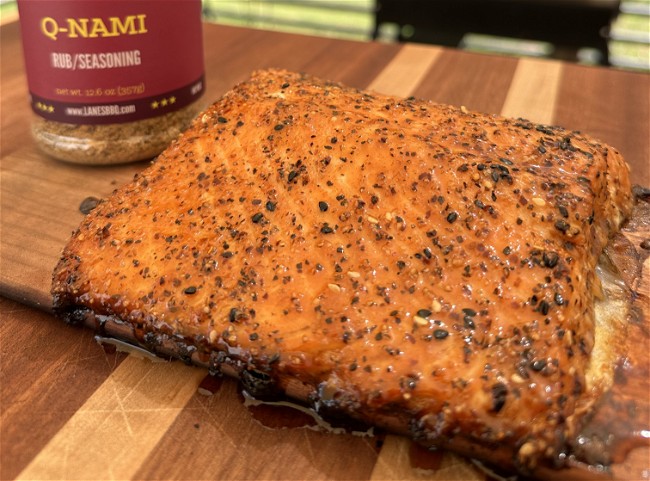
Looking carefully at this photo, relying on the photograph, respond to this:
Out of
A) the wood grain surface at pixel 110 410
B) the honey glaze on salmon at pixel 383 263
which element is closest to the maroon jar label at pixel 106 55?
the wood grain surface at pixel 110 410

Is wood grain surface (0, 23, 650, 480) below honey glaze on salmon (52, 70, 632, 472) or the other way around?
below

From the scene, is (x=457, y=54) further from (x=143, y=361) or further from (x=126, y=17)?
(x=143, y=361)

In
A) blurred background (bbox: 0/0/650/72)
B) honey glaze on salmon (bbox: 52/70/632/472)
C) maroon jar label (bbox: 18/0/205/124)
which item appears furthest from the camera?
blurred background (bbox: 0/0/650/72)

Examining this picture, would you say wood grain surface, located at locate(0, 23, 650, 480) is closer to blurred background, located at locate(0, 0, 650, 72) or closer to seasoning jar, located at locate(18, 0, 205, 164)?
seasoning jar, located at locate(18, 0, 205, 164)

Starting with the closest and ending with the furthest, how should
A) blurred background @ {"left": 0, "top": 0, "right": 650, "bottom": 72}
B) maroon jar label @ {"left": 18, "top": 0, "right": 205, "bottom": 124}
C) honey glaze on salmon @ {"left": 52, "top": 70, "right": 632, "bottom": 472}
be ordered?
honey glaze on salmon @ {"left": 52, "top": 70, "right": 632, "bottom": 472}
maroon jar label @ {"left": 18, "top": 0, "right": 205, "bottom": 124}
blurred background @ {"left": 0, "top": 0, "right": 650, "bottom": 72}

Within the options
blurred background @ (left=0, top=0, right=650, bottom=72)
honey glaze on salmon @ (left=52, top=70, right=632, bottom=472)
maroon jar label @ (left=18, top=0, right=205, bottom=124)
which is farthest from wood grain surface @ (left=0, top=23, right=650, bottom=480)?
blurred background @ (left=0, top=0, right=650, bottom=72)

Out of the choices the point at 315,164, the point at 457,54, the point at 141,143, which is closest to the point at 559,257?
the point at 315,164

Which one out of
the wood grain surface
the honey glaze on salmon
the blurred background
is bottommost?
the blurred background
